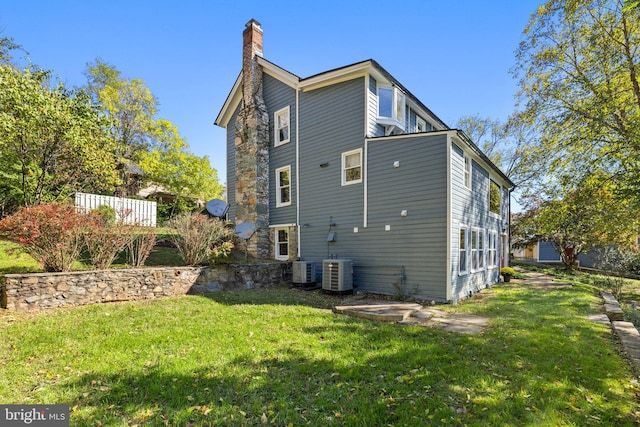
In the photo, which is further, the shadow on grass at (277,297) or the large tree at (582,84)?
the large tree at (582,84)

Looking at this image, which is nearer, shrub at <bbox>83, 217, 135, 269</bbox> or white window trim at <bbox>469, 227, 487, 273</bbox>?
shrub at <bbox>83, 217, 135, 269</bbox>

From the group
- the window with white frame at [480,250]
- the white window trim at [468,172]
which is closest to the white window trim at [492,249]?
the window with white frame at [480,250]

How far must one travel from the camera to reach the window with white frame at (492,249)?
1318 cm

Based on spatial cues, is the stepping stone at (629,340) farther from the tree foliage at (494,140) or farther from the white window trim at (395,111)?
the tree foliage at (494,140)

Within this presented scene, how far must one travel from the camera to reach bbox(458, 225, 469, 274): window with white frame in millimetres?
9877

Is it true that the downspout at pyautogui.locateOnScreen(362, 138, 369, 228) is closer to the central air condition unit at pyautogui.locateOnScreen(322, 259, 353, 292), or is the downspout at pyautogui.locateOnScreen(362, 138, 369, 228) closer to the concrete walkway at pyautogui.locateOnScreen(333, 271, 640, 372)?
the central air condition unit at pyautogui.locateOnScreen(322, 259, 353, 292)

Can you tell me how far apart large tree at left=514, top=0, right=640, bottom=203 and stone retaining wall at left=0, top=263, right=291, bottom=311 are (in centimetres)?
1253

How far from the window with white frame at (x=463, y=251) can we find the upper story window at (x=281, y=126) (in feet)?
26.5

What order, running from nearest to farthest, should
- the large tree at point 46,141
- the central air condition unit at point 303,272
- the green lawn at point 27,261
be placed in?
the green lawn at point 27,261
the large tree at point 46,141
the central air condition unit at point 303,272

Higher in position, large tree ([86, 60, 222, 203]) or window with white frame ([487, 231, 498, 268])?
large tree ([86, 60, 222, 203])

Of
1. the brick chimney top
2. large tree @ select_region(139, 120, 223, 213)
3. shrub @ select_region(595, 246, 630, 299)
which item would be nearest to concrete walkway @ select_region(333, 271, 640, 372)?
shrub @ select_region(595, 246, 630, 299)

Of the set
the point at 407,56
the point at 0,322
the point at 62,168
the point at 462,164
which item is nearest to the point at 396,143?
the point at 462,164

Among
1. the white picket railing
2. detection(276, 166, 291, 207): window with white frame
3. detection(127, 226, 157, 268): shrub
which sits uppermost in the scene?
detection(276, 166, 291, 207): window with white frame

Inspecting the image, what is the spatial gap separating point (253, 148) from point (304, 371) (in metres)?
11.2
